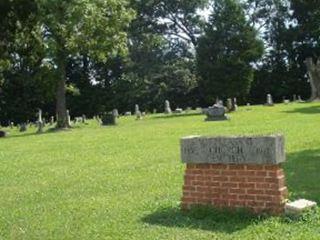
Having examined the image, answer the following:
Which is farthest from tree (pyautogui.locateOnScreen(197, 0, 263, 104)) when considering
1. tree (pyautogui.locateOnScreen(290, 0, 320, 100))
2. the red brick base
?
the red brick base

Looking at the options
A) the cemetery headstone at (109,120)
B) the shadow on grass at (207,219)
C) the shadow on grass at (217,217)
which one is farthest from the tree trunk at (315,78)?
the shadow on grass at (207,219)

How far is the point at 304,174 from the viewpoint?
41.0 ft

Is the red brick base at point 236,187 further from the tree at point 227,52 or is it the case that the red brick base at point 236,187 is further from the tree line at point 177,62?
the tree at point 227,52

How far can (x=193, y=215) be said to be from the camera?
905cm

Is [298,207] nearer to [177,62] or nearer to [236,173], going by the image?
[236,173]

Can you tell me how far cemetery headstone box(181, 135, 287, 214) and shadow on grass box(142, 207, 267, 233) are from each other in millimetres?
135

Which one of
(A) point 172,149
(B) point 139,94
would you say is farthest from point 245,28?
(A) point 172,149

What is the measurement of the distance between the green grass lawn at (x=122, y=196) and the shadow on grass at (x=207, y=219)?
0.01 m

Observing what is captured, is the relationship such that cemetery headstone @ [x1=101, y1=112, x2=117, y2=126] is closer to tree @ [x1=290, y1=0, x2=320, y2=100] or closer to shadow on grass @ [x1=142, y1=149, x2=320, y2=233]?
shadow on grass @ [x1=142, y1=149, x2=320, y2=233]

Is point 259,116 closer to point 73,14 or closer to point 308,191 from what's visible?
point 73,14

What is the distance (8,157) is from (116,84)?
A: 42401mm

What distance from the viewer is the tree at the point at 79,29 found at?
37.5 m

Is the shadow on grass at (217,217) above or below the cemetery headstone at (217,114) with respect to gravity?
below

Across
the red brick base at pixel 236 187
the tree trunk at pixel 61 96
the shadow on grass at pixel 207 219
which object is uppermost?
the tree trunk at pixel 61 96
